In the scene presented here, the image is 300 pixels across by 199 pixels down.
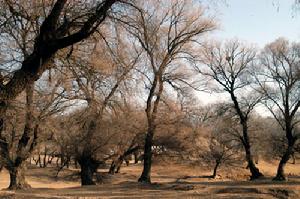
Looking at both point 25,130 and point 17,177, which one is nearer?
point 25,130

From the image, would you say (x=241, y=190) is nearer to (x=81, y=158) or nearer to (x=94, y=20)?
(x=94, y=20)

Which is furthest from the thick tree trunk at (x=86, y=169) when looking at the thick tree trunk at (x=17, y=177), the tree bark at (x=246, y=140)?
the tree bark at (x=246, y=140)

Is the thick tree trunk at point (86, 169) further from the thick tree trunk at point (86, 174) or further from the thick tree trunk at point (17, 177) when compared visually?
the thick tree trunk at point (17, 177)

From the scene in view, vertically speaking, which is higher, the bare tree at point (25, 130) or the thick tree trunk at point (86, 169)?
the bare tree at point (25, 130)

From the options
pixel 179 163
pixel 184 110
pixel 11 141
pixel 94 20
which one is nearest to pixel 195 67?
pixel 184 110

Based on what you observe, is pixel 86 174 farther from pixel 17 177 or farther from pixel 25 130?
pixel 25 130

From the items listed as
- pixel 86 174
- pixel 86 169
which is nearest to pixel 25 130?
pixel 86 169

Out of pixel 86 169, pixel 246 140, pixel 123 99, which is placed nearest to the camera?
pixel 123 99

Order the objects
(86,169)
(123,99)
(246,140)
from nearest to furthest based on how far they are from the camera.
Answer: (123,99)
(86,169)
(246,140)

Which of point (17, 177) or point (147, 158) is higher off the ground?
point (147, 158)

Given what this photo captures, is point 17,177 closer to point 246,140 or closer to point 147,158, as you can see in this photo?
point 147,158

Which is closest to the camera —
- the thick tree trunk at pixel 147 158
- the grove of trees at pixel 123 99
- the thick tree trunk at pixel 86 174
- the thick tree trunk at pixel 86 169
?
the grove of trees at pixel 123 99

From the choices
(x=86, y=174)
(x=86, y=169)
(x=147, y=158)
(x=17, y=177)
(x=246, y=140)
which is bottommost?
(x=17, y=177)

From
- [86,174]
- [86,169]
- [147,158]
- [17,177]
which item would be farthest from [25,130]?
[147,158]
